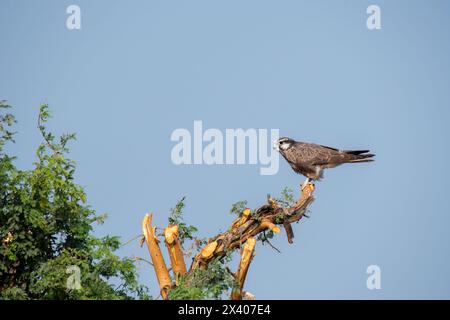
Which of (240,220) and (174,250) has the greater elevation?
(240,220)

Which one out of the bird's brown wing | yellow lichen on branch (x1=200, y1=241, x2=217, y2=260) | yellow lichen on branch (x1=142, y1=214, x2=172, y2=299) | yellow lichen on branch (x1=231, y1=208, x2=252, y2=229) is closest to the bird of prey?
the bird's brown wing

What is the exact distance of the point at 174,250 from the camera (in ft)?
90.1

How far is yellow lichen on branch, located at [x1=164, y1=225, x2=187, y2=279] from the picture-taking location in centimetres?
2734

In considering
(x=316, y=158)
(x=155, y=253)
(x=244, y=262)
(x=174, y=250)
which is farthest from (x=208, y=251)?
(x=316, y=158)

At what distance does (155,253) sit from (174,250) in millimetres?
482

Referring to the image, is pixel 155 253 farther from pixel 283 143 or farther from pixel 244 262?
pixel 283 143

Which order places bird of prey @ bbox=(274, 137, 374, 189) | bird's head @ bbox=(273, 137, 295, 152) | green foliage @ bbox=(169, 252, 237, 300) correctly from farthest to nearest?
bird's head @ bbox=(273, 137, 295, 152) < bird of prey @ bbox=(274, 137, 374, 189) < green foliage @ bbox=(169, 252, 237, 300)

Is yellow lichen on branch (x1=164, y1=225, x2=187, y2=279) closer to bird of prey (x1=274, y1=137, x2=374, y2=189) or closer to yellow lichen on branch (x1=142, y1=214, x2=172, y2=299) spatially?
yellow lichen on branch (x1=142, y1=214, x2=172, y2=299)

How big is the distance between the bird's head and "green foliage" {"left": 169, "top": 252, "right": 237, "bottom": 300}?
5.57 m

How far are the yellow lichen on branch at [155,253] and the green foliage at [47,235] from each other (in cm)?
56

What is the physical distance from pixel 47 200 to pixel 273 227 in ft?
19.0

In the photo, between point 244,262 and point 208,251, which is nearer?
point 244,262

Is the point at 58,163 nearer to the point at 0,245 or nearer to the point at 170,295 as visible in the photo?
the point at 0,245

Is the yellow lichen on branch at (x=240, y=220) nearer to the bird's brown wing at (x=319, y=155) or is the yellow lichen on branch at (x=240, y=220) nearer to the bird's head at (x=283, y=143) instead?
the bird's brown wing at (x=319, y=155)
